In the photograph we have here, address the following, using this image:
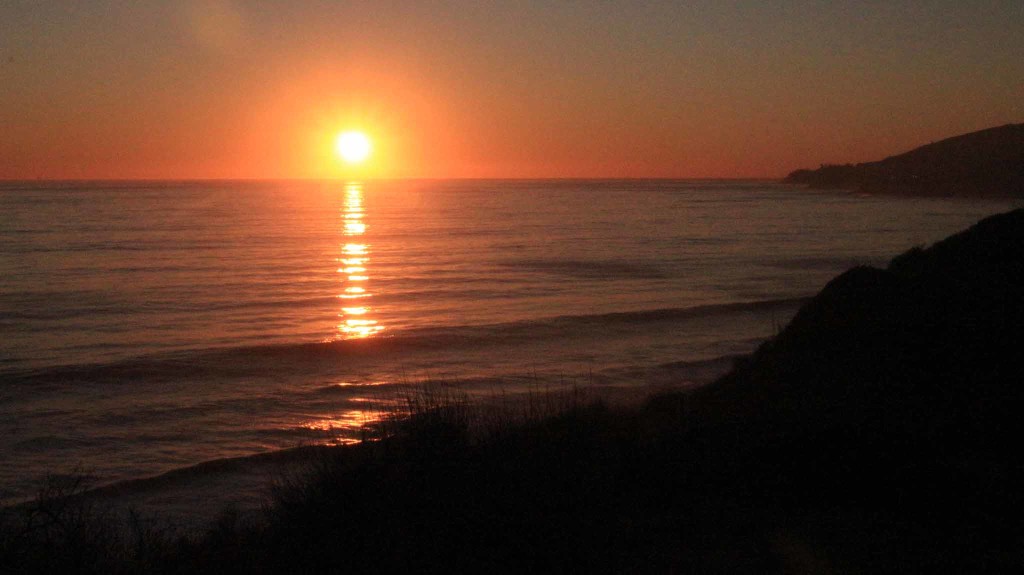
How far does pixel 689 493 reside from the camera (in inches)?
248

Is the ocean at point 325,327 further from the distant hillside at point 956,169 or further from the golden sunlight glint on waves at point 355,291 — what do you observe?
the distant hillside at point 956,169

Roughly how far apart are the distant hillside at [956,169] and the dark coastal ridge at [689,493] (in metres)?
93.0

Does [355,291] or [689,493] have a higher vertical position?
[689,493]

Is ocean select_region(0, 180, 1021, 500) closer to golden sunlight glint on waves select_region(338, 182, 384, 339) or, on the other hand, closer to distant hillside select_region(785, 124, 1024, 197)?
golden sunlight glint on waves select_region(338, 182, 384, 339)

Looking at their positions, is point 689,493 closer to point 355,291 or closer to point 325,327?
point 325,327

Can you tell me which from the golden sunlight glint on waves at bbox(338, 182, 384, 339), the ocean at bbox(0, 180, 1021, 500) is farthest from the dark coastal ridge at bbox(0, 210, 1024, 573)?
the golden sunlight glint on waves at bbox(338, 182, 384, 339)

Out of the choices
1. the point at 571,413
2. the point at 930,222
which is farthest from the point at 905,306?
the point at 930,222

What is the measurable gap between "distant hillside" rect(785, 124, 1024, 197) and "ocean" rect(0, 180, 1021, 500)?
57.5 m

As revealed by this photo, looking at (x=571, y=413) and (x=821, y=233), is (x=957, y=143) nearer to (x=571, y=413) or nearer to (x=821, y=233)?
(x=821, y=233)

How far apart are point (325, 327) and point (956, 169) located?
106888 millimetres

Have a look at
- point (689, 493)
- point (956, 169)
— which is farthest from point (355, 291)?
point (956, 169)

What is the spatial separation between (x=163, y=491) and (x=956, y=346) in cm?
875

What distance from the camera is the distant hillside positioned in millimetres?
92875

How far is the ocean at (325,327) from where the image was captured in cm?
1213
